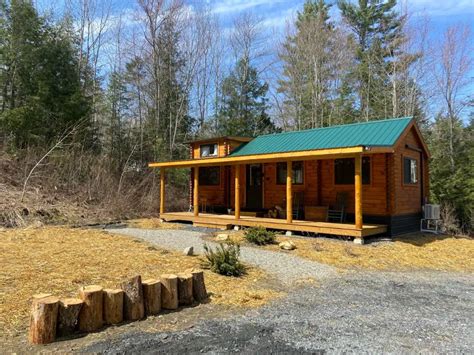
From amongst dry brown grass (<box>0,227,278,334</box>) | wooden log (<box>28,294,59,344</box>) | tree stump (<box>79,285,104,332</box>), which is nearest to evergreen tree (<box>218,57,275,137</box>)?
dry brown grass (<box>0,227,278,334</box>)

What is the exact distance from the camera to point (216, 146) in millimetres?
14688

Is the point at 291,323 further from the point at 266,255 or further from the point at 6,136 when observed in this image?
the point at 6,136

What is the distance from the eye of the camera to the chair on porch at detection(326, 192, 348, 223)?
425 inches

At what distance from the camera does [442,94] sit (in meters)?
19.7

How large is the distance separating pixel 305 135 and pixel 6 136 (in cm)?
1261

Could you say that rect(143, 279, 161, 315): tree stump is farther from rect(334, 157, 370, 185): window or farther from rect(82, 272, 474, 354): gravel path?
rect(334, 157, 370, 185): window

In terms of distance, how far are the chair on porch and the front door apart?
3134mm

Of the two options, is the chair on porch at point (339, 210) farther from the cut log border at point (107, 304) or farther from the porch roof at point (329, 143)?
the cut log border at point (107, 304)

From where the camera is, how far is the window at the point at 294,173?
12.2m

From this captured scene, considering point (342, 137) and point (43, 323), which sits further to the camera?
point (342, 137)

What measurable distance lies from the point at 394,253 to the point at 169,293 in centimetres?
589

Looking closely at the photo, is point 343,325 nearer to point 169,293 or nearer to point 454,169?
point 169,293

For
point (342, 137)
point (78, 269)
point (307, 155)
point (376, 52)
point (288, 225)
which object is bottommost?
point (78, 269)

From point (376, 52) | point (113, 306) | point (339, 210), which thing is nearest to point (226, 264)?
point (113, 306)
